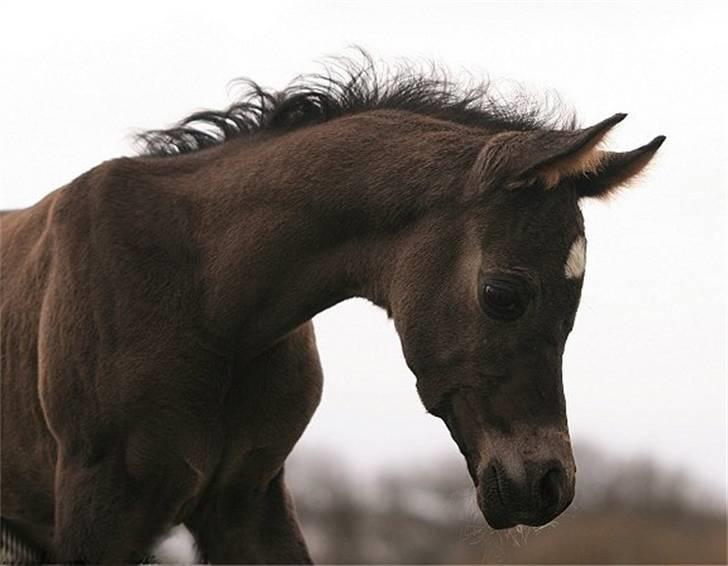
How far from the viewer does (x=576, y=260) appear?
512cm

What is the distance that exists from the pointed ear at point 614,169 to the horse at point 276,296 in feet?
0.03

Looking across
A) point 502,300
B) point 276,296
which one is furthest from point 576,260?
point 276,296

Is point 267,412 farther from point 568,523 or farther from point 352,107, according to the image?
point 568,523

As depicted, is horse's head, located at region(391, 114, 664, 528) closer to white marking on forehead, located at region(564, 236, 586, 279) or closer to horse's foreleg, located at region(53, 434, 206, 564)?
white marking on forehead, located at region(564, 236, 586, 279)

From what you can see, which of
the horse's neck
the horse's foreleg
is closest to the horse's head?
the horse's neck

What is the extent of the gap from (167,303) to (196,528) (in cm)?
127

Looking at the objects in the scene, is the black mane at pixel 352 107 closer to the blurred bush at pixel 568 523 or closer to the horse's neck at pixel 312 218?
the horse's neck at pixel 312 218

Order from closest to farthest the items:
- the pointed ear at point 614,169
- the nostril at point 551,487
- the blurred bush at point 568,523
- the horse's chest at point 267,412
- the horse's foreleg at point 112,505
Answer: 1. the nostril at point 551,487
2. the pointed ear at point 614,169
3. the horse's foreleg at point 112,505
4. the horse's chest at point 267,412
5. the blurred bush at point 568,523

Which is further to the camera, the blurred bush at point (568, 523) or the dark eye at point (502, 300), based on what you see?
the blurred bush at point (568, 523)

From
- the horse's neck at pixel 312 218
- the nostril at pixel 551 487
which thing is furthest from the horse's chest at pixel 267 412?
the nostril at pixel 551 487

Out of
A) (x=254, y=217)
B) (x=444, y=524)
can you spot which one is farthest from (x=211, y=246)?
(x=444, y=524)

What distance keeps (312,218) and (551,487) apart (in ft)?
5.23

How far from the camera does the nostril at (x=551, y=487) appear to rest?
500cm

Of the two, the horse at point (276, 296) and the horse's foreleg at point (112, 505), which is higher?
the horse at point (276, 296)
